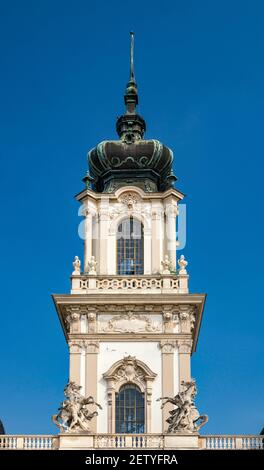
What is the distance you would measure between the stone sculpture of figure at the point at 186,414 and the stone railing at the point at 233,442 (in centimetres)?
65

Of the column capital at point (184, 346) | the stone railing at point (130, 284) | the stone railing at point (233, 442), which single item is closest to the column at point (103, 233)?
the stone railing at point (130, 284)

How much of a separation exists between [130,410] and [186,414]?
3979mm

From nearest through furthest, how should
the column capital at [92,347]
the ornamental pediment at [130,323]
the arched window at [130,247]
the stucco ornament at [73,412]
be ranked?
the stucco ornament at [73,412], the column capital at [92,347], the ornamental pediment at [130,323], the arched window at [130,247]

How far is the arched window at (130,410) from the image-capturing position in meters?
48.0

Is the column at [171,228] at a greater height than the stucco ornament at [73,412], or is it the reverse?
the column at [171,228]

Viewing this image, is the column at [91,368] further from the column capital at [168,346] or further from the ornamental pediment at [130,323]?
the column capital at [168,346]

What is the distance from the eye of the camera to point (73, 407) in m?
44.9

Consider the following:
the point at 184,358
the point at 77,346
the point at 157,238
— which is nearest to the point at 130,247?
the point at 157,238

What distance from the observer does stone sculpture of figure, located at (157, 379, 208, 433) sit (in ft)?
147

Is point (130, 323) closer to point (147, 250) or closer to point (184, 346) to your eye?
point (184, 346)
